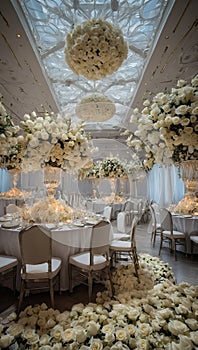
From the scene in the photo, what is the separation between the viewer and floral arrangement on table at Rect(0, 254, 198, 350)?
164 cm

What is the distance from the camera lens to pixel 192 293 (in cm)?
200

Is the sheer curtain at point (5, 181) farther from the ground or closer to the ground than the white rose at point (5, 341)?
farther from the ground

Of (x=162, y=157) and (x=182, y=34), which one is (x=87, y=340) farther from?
(x=182, y=34)

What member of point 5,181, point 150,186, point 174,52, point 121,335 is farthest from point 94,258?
point 5,181

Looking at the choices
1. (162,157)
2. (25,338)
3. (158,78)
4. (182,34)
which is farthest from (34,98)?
(25,338)

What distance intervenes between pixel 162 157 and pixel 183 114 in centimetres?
45

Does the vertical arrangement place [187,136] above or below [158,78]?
below

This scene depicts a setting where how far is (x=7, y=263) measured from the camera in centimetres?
287

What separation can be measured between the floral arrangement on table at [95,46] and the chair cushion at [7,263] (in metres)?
2.55

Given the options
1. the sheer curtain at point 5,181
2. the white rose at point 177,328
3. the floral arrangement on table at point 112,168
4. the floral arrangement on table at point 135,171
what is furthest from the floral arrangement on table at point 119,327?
the sheer curtain at point 5,181

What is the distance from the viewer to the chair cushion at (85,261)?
9.71ft

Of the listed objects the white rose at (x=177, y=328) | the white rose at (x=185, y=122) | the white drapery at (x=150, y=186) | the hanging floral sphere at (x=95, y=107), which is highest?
the hanging floral sphere at (x=95, y=107)

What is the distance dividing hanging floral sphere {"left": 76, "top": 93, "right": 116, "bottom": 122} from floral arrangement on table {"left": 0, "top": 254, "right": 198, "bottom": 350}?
2.62 meters

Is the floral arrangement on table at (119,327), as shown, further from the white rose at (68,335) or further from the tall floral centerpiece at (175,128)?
the tall floral centerpiece at (175,128)
